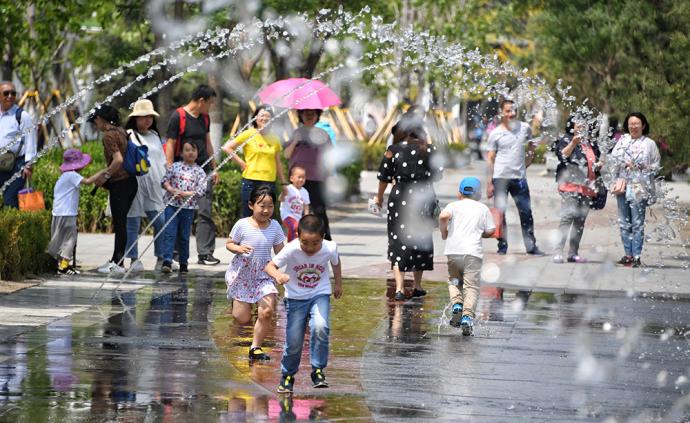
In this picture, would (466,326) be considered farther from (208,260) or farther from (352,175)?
(352,175)

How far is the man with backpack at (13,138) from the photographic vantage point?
14898mm

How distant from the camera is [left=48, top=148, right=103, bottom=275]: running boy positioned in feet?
45.9

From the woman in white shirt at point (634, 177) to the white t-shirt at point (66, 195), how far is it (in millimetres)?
6225

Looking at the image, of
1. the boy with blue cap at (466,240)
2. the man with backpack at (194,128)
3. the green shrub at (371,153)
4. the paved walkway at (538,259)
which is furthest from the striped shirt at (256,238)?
the green shrub at (371,153)

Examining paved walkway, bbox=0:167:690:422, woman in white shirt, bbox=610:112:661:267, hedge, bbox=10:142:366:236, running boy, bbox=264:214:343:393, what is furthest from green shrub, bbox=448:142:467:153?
running boy, bbox=264:214:343:393

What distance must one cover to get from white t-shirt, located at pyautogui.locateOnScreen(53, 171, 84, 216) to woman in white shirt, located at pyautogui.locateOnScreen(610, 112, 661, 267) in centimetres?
622

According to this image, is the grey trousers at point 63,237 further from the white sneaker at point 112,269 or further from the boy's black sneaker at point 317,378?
the boy's black sneaker at point 317,378

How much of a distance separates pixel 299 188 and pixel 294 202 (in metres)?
0.24

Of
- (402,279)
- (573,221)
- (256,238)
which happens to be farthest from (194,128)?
(256,238)

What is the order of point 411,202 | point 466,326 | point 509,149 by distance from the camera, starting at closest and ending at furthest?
Answer: point 466,326
point 411,202
point 509,149

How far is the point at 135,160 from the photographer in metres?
14.3

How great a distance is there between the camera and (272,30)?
2530cm

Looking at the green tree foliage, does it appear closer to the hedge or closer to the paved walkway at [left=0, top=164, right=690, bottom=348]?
the paved walkway at [left=0, top=164, right=690, bottom=348]

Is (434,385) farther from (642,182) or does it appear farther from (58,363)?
(642,182)
